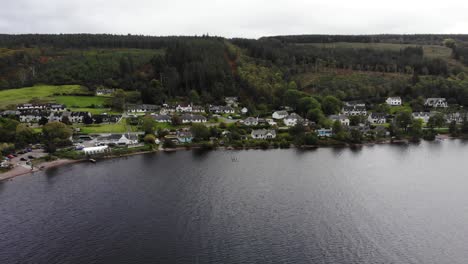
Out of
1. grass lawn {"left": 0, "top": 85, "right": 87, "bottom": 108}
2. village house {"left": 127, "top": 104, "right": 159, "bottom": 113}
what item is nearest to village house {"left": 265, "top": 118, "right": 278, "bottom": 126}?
village house {"left": 127, "top": 104, "right": 159, "bottom": 113}

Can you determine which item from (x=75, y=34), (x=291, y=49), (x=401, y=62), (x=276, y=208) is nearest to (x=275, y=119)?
(x=276, y=208)

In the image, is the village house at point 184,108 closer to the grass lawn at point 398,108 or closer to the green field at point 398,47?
the grass lawn at point 398,108

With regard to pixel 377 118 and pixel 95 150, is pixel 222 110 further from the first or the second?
pixel 95 150

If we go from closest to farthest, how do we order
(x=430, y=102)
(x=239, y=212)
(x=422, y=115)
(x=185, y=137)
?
(x=239, y=212)
(x=185, y=137)
(x=422, y=115)
(x=430, y=102)

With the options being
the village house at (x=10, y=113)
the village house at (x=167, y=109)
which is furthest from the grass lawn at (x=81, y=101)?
the village house at (x=167, y=109)

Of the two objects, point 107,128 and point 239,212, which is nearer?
point 239,212

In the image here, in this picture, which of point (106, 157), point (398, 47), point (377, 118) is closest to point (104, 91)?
point (106, 157)

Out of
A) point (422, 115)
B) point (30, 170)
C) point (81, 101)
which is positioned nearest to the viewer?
point (30, 170)
